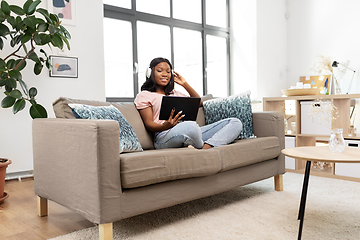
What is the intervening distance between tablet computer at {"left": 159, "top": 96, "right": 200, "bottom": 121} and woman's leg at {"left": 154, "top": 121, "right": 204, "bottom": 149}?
4.7 inches

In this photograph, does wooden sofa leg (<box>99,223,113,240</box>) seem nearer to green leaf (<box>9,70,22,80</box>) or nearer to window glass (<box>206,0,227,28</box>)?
green leaf (<box>9,70,22,80</box>)

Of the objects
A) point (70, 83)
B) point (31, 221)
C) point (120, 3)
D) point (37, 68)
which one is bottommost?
point (31, 221)

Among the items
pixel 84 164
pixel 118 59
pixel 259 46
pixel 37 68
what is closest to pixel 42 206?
pixel 84 164

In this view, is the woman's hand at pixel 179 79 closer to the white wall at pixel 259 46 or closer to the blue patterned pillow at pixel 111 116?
the blue patterned pillow at pixel 111 116

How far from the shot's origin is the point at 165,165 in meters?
1.77

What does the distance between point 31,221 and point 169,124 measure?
1.07 m

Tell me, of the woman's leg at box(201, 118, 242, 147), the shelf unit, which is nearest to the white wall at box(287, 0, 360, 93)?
the shelf unit

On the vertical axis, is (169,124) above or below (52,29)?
below

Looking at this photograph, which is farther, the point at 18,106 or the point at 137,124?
the point at 18,106

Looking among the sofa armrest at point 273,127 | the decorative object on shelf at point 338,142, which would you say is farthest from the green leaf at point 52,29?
the decorative object on shelf at point 338,142

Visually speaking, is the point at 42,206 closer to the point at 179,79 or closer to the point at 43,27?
the point at 179,79

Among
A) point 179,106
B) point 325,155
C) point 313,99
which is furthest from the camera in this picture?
point 313,99

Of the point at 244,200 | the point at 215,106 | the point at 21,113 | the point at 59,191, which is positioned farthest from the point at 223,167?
the point at 21,113

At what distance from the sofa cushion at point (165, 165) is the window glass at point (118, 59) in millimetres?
2548
